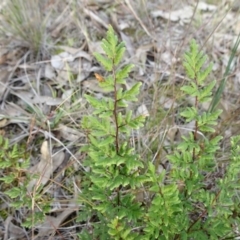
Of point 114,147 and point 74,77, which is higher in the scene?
point 114,147

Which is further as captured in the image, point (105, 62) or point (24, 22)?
point (24, 22)

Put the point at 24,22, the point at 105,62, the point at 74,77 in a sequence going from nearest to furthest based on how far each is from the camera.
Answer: the point at 105,62 < the point at 74,77 < the point at 24,22

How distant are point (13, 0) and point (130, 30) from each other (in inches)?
25.4

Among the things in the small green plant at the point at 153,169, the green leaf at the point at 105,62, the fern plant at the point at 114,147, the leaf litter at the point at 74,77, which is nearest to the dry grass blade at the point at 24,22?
the leaf litter at the point at 74,77

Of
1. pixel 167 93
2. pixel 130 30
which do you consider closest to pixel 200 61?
pixel 167 93

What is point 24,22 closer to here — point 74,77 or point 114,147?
point 74,77

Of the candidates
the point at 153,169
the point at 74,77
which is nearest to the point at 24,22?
the point at 74,77

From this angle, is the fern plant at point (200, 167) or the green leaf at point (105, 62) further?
the fern plant at point (200, 167)

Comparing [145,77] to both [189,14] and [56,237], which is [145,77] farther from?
[56,237]

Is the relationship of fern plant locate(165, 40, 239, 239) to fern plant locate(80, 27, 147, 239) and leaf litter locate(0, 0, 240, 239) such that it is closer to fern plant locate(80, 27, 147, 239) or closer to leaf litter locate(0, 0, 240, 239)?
fern plant locate(80, 27, 147, 239)

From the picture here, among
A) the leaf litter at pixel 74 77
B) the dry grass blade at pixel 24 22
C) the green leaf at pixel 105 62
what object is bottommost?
the leaf litter at pixel 74 77

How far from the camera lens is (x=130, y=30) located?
2436 millimetres

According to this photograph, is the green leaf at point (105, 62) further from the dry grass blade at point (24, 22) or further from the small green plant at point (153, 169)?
the dry grass blade at point (24, 22)

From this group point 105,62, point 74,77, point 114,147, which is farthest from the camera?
point 74,77
